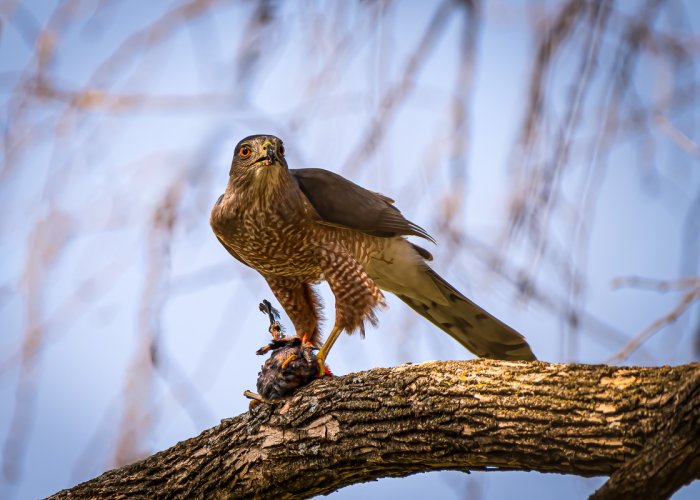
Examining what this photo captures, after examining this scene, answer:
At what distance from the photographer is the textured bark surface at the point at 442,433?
8.29 ft

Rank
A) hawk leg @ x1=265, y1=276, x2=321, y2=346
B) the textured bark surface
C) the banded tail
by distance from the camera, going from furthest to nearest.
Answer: hawk leg @ x1=265, y1=276, x2=321, y2=346, the banded tail, the textured bark surface

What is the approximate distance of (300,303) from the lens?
497 centimetres

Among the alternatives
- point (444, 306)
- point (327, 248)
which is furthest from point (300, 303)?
point (444, 306)

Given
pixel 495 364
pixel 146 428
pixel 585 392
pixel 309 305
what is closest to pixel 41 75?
pixel 146 428

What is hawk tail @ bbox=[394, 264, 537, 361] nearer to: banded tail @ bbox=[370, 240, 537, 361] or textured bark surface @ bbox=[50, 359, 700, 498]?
banded tail @ bbox=[370, 240, 537, 361]

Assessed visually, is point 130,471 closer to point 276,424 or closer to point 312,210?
point 276,424

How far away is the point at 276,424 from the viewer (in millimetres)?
3369

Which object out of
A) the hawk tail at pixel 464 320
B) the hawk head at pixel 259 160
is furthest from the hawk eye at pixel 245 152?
the hawk tail at pixel 464 320

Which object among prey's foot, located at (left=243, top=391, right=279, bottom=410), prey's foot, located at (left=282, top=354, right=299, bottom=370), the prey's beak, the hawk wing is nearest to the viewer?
prey's foot, located at (left=243, top=391, right=279, bottom=410)

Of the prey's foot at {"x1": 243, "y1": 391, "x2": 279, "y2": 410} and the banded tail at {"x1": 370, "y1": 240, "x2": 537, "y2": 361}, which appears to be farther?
the banded tail at {"x1": 370, "y1": 240, "x2": 537, "y2": 361}

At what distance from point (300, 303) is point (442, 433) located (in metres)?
2.19

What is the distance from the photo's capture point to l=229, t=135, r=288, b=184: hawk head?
4418 millimetres

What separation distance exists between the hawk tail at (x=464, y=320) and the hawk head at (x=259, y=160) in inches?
44.7

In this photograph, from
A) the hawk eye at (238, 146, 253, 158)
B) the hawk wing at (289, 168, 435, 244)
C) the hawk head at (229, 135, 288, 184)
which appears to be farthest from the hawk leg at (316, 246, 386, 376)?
the hawk eye at (238, 146, 253, 158)
